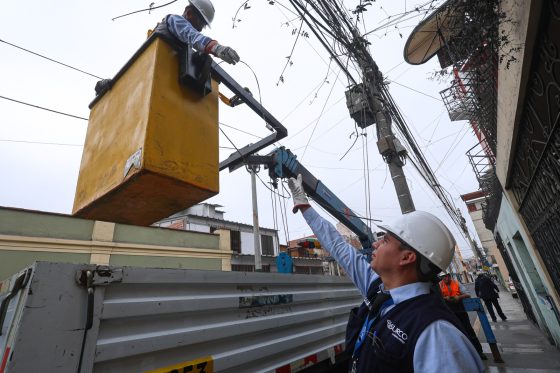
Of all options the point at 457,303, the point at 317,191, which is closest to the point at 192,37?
the point at 317,191

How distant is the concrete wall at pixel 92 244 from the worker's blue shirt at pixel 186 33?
10186mm

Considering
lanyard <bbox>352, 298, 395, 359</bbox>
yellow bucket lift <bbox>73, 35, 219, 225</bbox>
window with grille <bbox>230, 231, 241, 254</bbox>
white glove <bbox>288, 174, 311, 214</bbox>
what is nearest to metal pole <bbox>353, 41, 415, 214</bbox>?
white glove <bbox>288, 174, 311, 214</bbox>

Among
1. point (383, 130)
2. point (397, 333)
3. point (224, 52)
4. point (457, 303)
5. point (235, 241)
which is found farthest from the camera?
point (235, 241)

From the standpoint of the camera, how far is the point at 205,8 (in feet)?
7.73

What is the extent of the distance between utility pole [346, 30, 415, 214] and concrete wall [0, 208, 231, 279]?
973 cm

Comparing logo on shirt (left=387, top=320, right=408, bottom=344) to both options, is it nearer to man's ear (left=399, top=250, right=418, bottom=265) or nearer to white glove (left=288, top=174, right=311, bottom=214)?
man's ear (left=399, top=250, right=418, bottom=265)

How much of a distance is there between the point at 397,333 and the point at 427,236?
0.60m

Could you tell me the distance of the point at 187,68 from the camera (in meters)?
1.95

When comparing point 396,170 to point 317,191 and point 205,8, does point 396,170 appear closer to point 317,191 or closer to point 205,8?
point 317,191

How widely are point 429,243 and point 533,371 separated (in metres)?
4.96

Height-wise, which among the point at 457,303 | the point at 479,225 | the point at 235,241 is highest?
the point at 479,225

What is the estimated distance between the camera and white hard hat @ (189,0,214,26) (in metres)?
2.31

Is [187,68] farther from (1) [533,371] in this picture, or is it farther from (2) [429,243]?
(1) [533,371]

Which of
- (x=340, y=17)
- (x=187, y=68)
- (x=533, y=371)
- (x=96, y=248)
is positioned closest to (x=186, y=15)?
(x=187, y=68)
